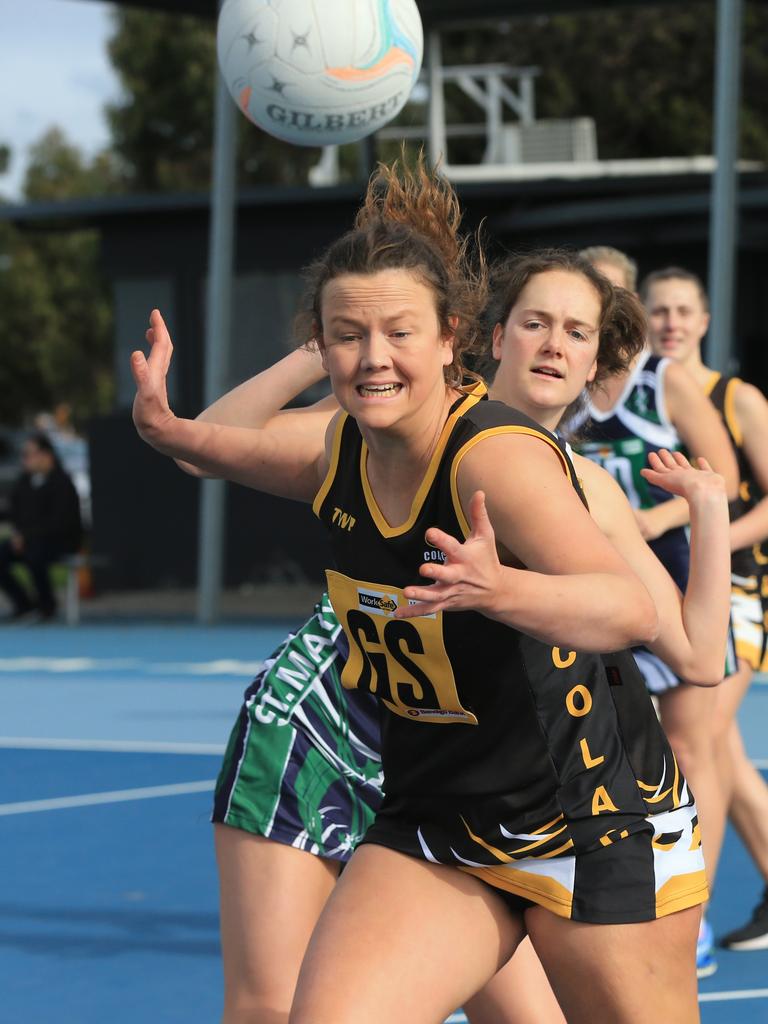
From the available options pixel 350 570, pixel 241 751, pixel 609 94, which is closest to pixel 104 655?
pixel 241 751

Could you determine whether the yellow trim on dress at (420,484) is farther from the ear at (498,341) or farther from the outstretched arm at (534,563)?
the ear at (498,341)

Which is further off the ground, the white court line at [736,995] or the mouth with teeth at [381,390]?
the mouth with teeth at [381,390]

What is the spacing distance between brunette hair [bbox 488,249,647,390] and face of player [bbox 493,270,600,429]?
0.02 meters

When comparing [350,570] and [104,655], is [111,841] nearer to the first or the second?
[350,570]

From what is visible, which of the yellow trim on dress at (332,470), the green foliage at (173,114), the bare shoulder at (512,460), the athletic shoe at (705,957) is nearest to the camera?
the bare shoulder at (512,460)

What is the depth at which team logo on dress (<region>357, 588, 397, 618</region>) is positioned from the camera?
304cm

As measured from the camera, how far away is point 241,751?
403cm

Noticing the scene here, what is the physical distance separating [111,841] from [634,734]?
182 inches

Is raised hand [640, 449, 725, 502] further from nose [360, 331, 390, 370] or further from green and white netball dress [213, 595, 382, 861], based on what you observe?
green and white netball dress [213, 595, 382, 861]

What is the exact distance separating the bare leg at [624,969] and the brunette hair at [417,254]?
3.41 ft

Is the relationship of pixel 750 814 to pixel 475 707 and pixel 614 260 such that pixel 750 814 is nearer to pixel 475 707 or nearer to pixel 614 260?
pixel 614 260

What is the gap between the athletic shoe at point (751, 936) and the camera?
5777mm

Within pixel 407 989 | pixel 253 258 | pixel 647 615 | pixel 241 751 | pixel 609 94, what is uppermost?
pixel 609 94

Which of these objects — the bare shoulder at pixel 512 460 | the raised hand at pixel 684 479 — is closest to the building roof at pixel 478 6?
the raised hand at pixel 684 479
